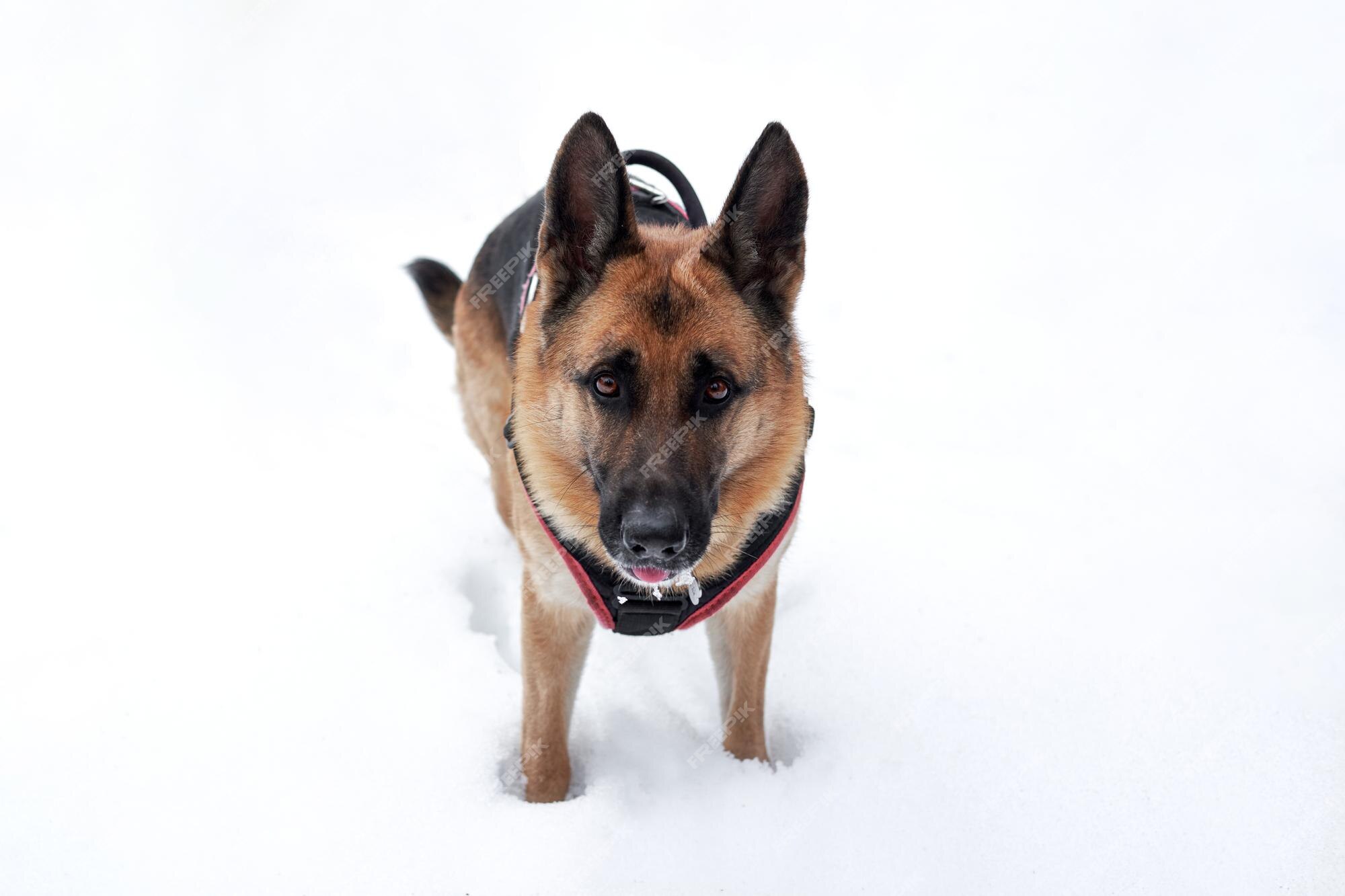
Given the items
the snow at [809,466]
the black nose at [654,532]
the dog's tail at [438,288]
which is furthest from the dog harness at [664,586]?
the dog's tail at [438,288]

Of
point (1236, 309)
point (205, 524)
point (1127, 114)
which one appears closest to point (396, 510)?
point (205, 524)

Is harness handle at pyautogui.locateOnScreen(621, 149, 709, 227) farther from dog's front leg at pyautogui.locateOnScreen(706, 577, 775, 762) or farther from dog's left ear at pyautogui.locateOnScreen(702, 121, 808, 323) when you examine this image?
dog's front leg at pyautogui.locateOnScreen(706, 577, 775, 762)

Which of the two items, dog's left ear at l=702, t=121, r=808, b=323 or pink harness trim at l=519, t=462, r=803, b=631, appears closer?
dog's left ear at l=702, t=121, r=808, b=323

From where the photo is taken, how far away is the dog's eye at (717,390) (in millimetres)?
2559

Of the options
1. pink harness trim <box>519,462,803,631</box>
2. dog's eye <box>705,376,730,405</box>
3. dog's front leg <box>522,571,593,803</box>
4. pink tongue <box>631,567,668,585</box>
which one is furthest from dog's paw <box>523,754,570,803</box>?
dog's eye <box>705,376,730,405</box>

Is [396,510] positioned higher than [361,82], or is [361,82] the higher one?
[361,82]

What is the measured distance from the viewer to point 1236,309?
602 centimetres

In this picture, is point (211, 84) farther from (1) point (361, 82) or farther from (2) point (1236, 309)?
(2) point (1236, 309)

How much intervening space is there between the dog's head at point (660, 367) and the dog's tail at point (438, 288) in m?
2.00

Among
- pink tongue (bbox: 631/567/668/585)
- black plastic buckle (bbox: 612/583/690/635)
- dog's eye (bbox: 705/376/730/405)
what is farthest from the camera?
black plastic buckle (bbox: 612/583/690/635)

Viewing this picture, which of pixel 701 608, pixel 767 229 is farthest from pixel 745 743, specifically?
pixel 767 229

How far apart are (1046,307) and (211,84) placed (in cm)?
767

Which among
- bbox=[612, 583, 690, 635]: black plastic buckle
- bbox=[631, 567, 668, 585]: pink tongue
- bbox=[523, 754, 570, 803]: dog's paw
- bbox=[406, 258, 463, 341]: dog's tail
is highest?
bbox=[406, 258, 463, 341]: dog's tail

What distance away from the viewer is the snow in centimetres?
299
